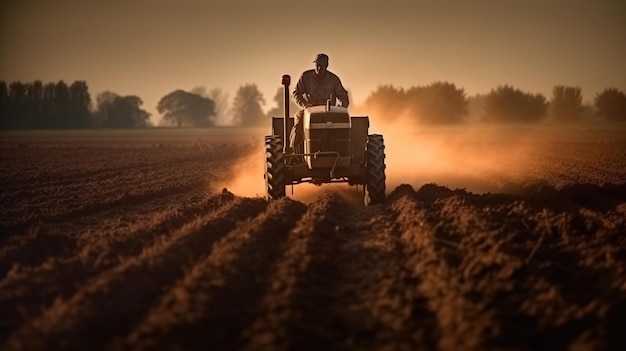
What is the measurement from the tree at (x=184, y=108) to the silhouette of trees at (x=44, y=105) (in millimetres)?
23760

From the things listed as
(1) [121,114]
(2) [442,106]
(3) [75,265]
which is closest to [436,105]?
(2) [442,106]

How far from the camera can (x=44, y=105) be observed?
85.2 meters

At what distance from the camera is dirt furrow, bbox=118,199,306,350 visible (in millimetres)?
4617

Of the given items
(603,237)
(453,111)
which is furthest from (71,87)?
(603,237)

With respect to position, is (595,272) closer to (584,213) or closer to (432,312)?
(432,312)

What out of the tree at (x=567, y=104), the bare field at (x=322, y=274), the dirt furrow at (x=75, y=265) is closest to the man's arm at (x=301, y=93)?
the bare field at (x=322, y=274)

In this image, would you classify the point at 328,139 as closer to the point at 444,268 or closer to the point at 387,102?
the point at 444,268

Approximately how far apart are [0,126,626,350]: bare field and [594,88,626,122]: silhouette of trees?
6489cm

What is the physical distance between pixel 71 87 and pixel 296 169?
83.5 metres

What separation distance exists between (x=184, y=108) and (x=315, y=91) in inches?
4086

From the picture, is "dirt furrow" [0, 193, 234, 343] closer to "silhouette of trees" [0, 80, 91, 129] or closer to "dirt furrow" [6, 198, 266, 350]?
"dirt furrow" [6, 198, 266, 350]

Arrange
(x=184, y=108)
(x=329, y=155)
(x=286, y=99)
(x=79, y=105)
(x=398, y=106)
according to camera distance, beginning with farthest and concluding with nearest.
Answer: (x=184, y=108)
(x=79, y=105)
(x=398, y=106)
(x=286, y=99)
(x=329, y=155)

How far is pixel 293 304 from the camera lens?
17.6ft

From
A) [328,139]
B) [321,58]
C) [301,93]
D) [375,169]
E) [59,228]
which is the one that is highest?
[321,58]
